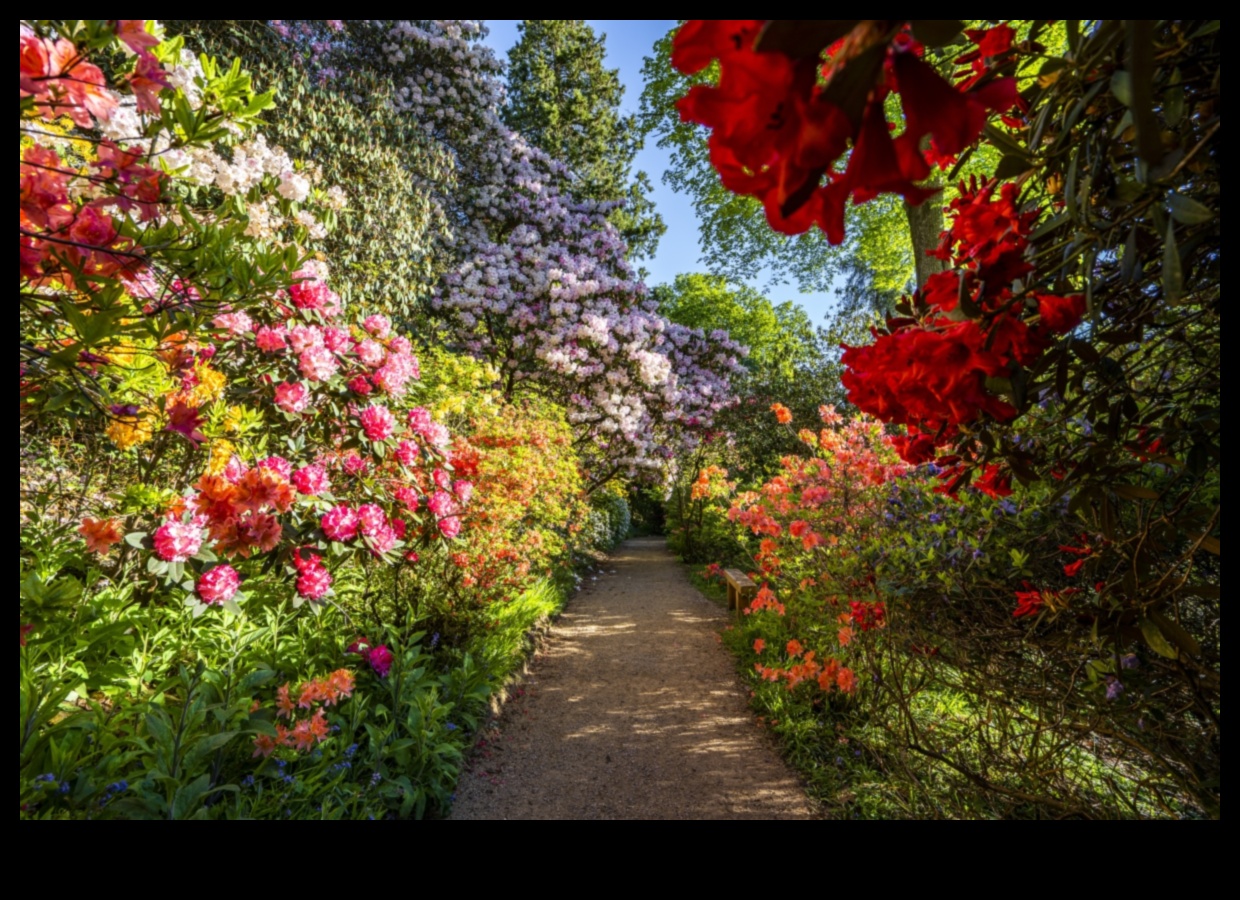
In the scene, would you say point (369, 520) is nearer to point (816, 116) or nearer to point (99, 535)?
point (99, 535)

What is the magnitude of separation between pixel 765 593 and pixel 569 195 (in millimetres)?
7052

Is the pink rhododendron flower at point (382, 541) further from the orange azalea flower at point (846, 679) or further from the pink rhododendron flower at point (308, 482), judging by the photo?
the orange azalea flower at point (846, 679)

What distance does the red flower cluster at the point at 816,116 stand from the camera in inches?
12.3

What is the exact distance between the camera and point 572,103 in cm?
1000

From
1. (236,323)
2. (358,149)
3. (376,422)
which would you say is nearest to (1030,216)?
(376,422)

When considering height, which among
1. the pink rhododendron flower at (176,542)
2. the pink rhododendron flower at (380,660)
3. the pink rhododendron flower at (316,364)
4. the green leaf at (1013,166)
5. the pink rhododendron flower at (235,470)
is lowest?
the pink rhododendron flower at (380,660)

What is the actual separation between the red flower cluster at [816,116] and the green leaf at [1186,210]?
0.27 meters

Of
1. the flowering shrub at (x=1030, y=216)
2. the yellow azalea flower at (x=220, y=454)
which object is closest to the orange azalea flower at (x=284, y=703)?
the yellow azalea flower at (x=220, y=454)

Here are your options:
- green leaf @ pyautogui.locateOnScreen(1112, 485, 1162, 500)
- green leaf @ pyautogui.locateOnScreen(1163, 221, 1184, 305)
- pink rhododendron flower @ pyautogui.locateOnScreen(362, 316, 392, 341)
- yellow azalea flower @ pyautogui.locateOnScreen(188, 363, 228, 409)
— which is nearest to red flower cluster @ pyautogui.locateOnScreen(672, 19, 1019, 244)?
green leaf @ pyautogui.locateOnScreen(1163, 221, 1184, 305)

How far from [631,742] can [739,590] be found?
8.33 feet

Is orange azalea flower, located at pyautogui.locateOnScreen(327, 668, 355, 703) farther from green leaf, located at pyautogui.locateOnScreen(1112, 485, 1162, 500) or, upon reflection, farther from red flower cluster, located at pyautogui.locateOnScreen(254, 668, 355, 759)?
green leaf, located at pyautogui.locateOnScreen(1112, 485, 1162, 500)

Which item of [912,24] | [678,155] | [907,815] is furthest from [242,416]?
[678,155]

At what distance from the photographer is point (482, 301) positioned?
7.27 m

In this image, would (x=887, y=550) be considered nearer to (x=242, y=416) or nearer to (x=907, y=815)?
(x=907, y=815)
